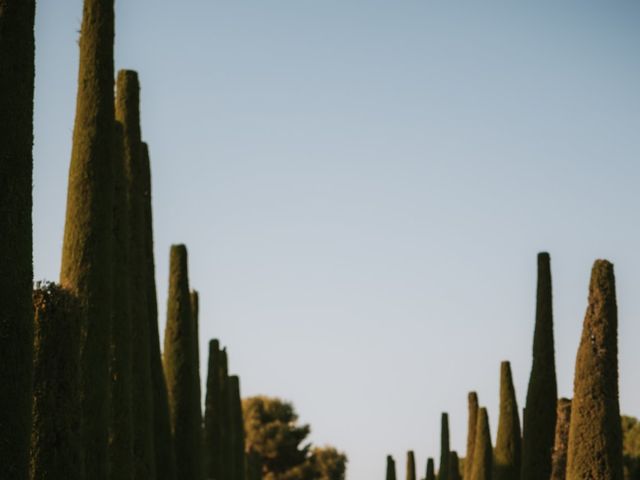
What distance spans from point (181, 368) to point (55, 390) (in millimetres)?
14002

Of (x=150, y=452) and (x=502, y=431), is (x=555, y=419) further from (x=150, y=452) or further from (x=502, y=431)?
(x=150, y=452)

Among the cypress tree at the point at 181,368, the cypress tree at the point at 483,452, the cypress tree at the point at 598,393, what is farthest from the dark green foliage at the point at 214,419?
the cypress tree at the point at 598,393

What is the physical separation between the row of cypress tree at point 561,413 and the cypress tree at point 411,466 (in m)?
16.9

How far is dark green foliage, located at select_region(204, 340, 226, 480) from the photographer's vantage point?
41.0m

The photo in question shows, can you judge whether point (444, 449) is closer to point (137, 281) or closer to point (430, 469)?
point (430, 469)

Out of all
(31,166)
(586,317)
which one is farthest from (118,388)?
(586,317)

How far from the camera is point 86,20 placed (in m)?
22.8

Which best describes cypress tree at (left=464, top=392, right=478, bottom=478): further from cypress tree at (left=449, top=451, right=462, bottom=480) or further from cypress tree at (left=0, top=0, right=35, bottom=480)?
cypress tree at (left=0, top=0, right=35, bottom=480)

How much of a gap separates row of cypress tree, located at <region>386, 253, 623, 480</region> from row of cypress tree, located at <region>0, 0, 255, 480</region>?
33.4 feet

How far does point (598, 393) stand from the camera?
83.2ft

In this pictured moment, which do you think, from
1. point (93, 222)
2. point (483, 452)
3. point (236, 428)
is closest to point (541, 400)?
point (483, 452)

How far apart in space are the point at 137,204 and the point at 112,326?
197 inches

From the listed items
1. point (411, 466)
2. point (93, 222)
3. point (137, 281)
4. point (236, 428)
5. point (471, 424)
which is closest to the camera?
point (93, 222)

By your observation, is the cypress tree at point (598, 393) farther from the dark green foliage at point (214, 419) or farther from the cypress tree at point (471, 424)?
the cypress tree at point (471, 424)
